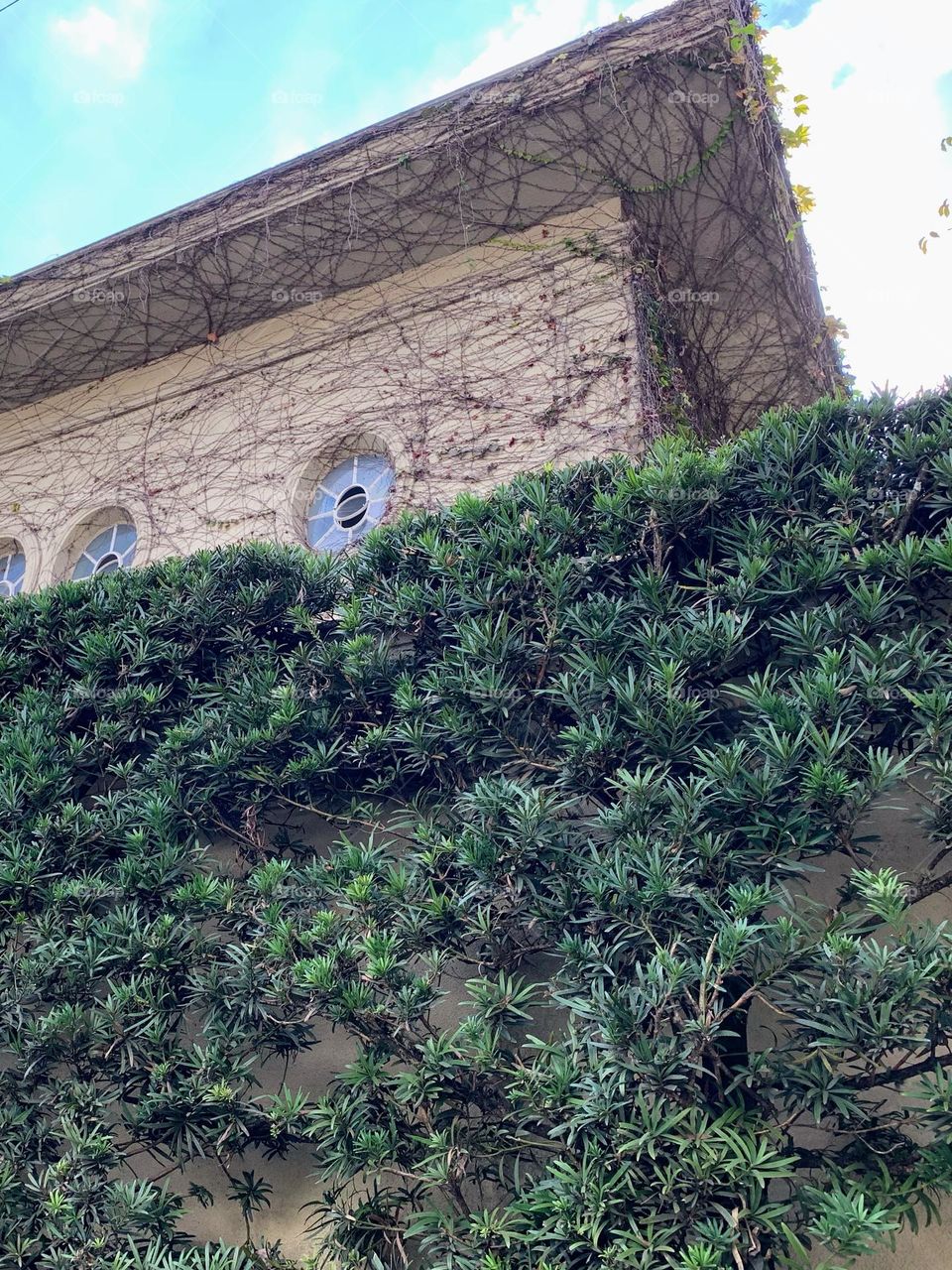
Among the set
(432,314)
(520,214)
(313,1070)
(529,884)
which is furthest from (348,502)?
(529,884)

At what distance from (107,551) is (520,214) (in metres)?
3.71

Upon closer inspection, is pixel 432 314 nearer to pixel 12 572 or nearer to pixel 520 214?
pixel 520 214

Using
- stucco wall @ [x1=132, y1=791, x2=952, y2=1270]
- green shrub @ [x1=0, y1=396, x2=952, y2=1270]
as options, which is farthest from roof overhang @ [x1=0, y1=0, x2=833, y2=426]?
stucco wall @ [x1=132, y1=791, x2=952, y2=1270]

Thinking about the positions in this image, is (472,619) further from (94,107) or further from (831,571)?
(94,107)

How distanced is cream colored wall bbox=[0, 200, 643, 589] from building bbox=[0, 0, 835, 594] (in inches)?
0.7

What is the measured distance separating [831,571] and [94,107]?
7.16 meters

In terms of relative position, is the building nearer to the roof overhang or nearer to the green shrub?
the roof overhang

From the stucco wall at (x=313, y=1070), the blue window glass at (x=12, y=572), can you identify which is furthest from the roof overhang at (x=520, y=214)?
the stucco wall at (x=313, y=1070)

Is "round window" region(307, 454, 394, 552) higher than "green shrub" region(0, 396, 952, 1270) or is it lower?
higher

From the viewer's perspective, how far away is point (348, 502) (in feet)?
26.5

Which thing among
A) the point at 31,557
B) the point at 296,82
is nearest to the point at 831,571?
the point at 296,82

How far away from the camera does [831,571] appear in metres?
4.64

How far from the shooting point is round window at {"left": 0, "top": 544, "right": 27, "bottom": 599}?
30.2 ft

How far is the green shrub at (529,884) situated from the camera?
3684mm
